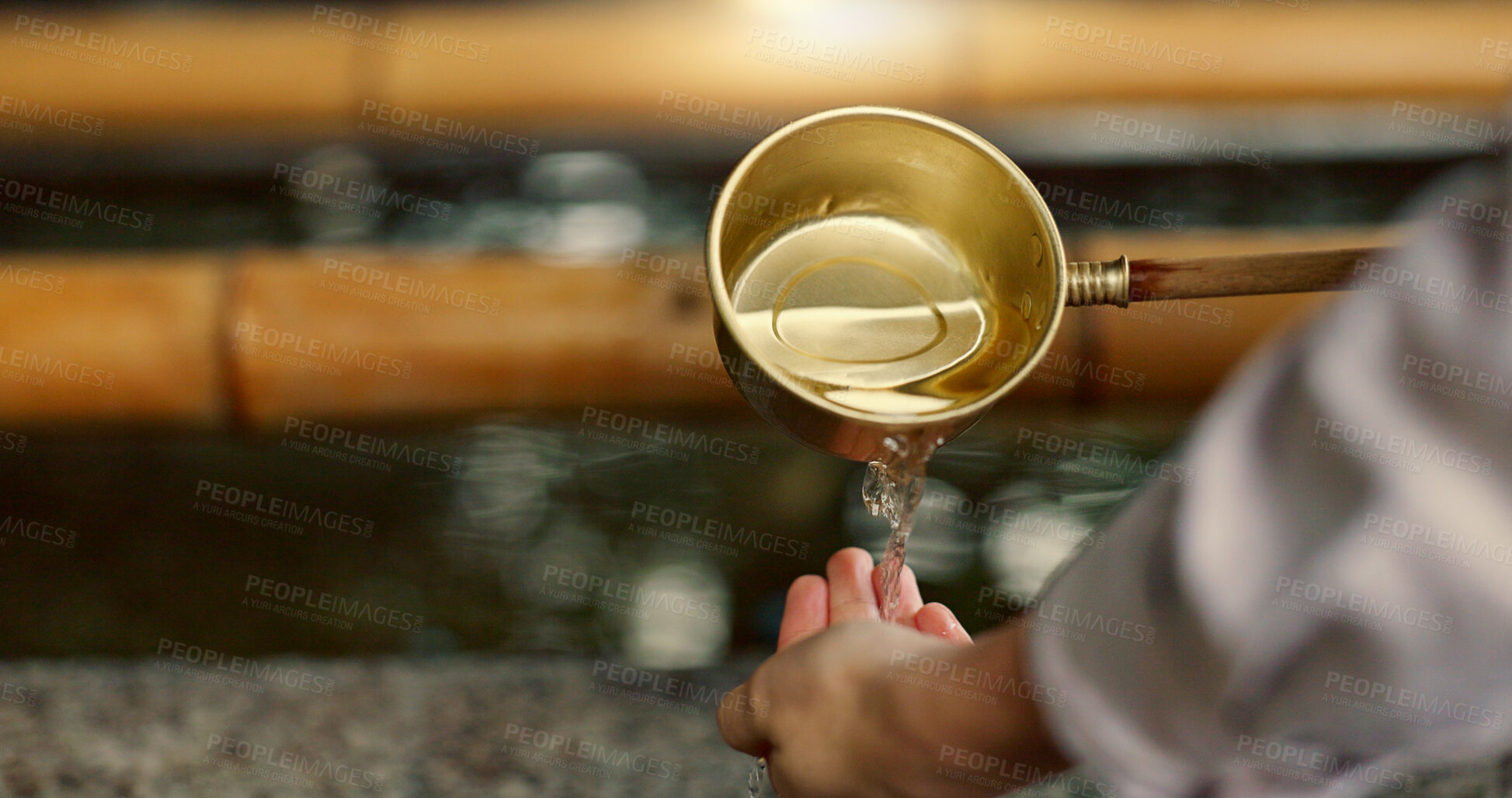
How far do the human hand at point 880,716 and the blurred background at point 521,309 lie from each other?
0.66 metres

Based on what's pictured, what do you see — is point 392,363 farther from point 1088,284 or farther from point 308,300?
point 1088,284

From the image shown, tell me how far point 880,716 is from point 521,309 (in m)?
1.46

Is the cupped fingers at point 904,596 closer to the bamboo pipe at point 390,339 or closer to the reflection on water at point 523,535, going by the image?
the reflection on water at point 523,535

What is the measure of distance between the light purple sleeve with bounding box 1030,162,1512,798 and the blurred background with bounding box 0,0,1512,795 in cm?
105

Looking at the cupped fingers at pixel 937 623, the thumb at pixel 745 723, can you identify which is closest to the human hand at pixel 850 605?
the cupped fingers at pixel 937 623

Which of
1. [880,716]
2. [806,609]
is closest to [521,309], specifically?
[806,609]

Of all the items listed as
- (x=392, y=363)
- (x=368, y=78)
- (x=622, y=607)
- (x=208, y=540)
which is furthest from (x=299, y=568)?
(x=368, y=78)

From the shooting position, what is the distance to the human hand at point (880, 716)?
750 mm

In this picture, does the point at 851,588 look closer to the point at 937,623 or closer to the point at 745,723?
the point at 937,623

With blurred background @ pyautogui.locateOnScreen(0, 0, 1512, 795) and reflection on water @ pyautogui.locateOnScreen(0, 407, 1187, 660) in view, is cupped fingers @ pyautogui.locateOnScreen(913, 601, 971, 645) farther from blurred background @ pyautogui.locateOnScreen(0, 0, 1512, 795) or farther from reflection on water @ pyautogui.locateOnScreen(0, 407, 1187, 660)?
reflection on water @ pyautogui.locateOnScreen(0, 407, 1187, 660)

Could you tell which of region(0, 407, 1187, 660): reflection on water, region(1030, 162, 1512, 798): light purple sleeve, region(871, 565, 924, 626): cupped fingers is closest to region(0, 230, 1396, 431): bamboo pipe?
region(0, 407, 1187, 660): reflection on water

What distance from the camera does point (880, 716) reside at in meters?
0.83

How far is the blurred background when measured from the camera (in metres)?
1.96

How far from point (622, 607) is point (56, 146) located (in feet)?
6.41
